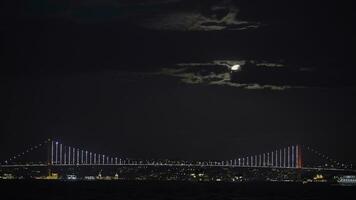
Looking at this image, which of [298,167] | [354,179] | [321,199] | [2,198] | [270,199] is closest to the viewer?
[2,198]

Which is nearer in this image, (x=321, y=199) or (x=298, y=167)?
(x=321, y=199)

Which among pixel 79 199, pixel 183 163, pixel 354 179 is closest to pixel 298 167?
pixel 183 163

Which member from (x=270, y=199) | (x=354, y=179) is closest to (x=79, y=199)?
(x=270, y=199)

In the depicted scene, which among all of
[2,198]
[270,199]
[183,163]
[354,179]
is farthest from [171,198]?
[354,179]

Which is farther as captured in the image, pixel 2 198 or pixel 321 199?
pixel 321 199

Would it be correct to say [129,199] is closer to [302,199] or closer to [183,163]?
[302,199]

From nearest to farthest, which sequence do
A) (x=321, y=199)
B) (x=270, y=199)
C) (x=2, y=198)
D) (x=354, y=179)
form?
1. (x=2, y=198)
2. (x=270, y=199)
3. (x=321, y=199)
4. (x=354, y=179)

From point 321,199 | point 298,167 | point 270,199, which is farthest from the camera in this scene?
point 298,167

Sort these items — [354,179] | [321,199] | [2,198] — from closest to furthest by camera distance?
[2,198] < [321,199] < [354,179]

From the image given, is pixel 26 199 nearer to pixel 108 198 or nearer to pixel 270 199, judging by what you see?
pixel 108 198
